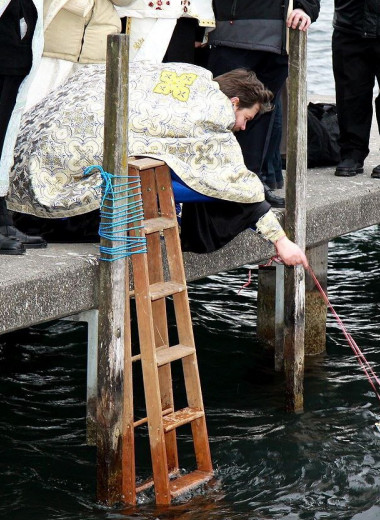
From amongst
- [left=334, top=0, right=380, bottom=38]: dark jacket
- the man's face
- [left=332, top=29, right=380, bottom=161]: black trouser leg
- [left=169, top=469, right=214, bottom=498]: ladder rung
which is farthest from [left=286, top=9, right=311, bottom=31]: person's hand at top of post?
[left=169, top=469, right=214, bottom=498]: ladder rung

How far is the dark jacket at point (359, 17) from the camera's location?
7.88 m

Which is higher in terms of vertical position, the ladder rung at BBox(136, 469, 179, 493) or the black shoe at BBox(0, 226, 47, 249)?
the black shoe at BBox(0, 226, 47, 249)

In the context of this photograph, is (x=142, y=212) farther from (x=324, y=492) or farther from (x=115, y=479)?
(x=324, y=492)

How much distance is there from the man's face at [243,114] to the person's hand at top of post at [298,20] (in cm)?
78

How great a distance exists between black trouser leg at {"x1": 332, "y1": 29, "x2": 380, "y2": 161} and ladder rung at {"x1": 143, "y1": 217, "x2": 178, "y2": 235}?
8.88 feet

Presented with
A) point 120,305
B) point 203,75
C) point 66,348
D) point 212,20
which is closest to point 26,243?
point 120,305

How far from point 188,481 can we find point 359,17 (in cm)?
352

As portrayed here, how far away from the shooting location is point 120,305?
5742 millimetres

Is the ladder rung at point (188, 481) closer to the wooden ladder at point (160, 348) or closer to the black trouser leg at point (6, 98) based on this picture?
the wooden ladder at point (160, 348)

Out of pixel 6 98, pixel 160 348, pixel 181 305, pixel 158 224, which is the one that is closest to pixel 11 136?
pixel 6 98

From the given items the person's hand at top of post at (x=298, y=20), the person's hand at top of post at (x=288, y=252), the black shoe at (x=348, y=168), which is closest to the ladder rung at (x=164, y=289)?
the person's hand at top of post at (x=288, y=252)

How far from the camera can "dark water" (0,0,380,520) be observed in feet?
20.0

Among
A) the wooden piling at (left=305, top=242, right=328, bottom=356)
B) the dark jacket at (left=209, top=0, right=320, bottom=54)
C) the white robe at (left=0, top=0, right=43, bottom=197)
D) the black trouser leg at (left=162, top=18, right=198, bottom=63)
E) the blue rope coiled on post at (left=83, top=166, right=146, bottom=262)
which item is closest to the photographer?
the blue rope coiled on post at (left=83, top=166, right=146, bottom=262)

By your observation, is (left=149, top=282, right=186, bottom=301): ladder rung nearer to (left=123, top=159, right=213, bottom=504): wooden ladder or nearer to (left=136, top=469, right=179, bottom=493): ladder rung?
(left=123, top=159, right=213, bottom=504): wooden ladder
